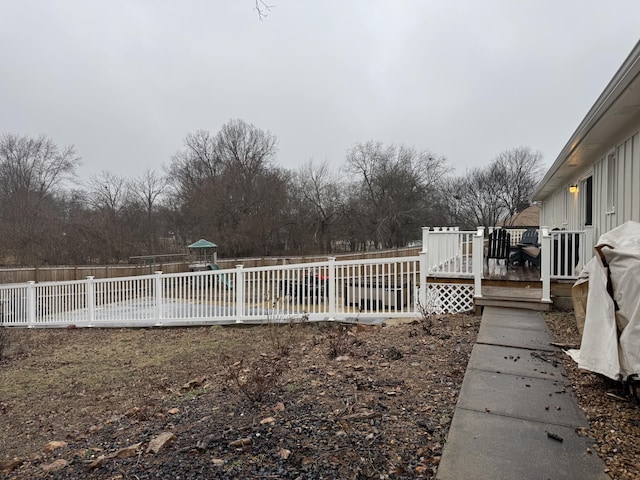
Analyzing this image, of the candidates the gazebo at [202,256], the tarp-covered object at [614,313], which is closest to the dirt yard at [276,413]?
the tarp-covered object at [614,313]

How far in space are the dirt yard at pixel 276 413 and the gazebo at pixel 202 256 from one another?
10.7 m

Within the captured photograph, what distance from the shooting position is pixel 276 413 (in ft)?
8.17

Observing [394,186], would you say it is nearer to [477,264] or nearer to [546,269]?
[477,264]

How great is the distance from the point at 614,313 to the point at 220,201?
22583 millimetres

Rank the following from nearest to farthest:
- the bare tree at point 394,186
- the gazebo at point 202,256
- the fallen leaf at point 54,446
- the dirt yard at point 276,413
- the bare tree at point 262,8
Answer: the dirt yard at point 276,413, the fallen leaf at point 54,446, the bare tree at point 262,8, the gazebo at point 202,256, the bare tree at point 394,186

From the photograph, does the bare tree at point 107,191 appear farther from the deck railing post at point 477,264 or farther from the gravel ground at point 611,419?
the gravel ground at point 611,419

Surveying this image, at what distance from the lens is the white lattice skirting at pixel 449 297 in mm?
5926

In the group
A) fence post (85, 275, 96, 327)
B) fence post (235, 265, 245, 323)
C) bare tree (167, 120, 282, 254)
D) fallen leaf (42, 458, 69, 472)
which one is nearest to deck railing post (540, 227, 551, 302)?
fence post (235, 265, 245, 323)

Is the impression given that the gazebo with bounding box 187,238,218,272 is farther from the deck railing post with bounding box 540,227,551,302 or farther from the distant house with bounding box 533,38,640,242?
the deck railing post with bounding box 540,227,551,302

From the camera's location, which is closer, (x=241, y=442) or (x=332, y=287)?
(x=241, y=442)

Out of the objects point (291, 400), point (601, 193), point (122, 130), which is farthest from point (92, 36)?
point (122, 130)

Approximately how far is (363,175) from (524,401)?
2751 centimetres

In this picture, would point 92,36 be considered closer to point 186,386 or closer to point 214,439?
point 186,386

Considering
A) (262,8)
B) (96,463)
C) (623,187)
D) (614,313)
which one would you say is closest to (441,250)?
(623,187)
